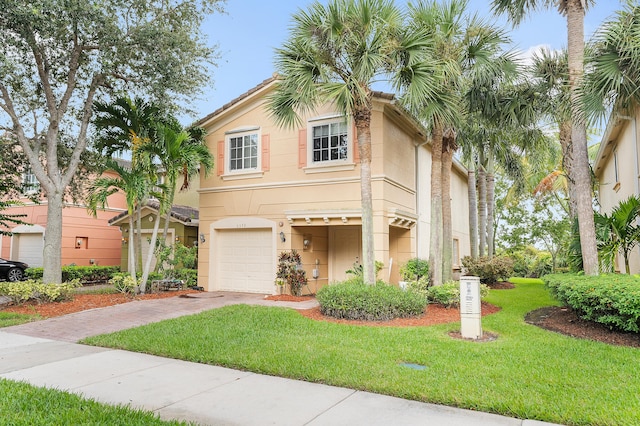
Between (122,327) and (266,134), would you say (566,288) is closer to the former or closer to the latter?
(122,327)

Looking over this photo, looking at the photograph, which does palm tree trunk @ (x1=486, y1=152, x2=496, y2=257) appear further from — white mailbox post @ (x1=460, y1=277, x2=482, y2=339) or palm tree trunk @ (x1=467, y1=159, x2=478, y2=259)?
white mailbox post @ (x1=460, y1=277, x2=482, y2=339)

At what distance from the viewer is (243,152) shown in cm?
1486

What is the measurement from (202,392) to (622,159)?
13337mm

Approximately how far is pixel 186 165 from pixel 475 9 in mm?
9698

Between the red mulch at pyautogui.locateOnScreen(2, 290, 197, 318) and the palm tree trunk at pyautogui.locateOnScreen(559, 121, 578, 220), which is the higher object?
the palm tree trunk at pyautogui.locateOnScreen(559, 121, 578, 220)

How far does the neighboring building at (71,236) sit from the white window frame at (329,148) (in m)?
13.6

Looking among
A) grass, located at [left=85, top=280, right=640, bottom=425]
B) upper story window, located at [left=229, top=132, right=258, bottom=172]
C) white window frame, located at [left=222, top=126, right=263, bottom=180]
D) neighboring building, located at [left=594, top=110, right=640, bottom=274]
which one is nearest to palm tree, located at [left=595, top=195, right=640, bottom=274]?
neighboring building, located at [left=594, top=110, right=640, bottom=274]

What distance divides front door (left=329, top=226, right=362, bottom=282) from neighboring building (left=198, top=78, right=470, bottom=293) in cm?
4

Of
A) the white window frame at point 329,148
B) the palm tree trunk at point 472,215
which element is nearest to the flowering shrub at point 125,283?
the white window frame at point 329,148

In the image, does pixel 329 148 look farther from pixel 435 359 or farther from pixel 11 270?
pixel 11 270

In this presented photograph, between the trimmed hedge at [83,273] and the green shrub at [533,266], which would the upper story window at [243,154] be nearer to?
the trimmed hedge at [83,273]

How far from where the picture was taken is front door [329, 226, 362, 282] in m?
14.8

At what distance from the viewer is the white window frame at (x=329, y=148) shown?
12.9m

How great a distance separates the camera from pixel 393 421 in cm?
417
